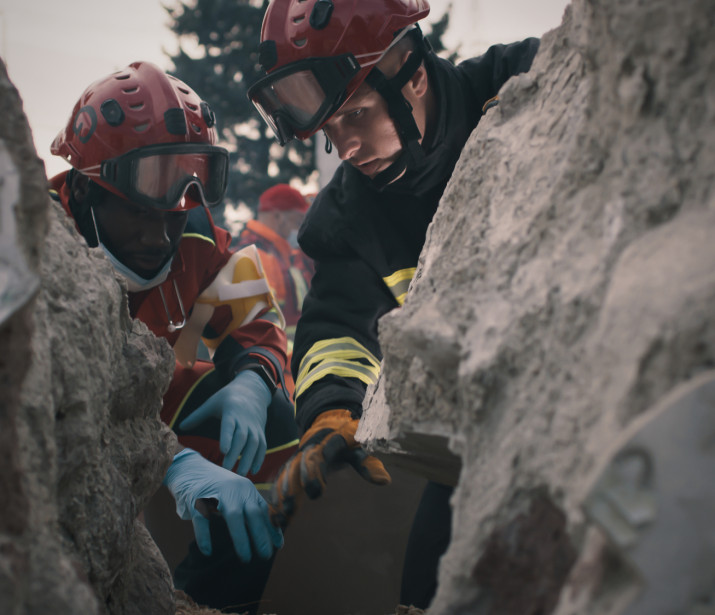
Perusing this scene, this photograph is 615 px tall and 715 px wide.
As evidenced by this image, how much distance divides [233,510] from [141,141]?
4.44 feet

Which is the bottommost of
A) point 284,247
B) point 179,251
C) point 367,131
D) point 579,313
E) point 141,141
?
point 284,247

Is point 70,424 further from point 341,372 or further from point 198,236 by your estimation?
point 198,236

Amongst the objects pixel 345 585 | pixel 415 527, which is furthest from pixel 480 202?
pixel 345 585

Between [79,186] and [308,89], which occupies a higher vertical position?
[308,89]

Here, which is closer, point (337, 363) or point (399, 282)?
point (337, 363)

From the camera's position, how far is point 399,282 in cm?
220

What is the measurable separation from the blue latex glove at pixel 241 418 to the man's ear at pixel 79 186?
90 centimetres

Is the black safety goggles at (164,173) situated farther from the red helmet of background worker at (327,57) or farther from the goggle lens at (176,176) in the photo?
the red helmet of background worker at (327,57)

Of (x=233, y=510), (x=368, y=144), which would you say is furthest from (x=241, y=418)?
(x=368, y=144)

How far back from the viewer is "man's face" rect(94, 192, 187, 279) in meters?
2.39

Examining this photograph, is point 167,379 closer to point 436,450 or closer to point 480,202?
point 436,450

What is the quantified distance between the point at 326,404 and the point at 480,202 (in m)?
0.92

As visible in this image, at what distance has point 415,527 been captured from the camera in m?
2.15

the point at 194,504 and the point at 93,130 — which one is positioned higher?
the point at 93,130
